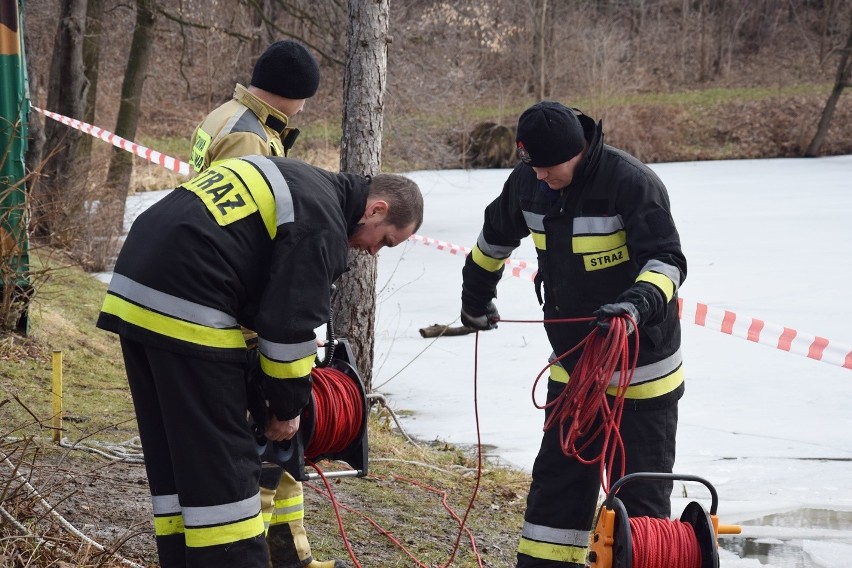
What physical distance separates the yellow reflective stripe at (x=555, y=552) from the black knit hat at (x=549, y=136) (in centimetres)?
143

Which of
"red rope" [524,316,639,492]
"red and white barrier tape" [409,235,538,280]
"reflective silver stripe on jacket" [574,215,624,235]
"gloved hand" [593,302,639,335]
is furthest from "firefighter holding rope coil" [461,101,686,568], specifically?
"red and white barrier tape" [409,235,538,280]

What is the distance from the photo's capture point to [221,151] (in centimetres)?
396

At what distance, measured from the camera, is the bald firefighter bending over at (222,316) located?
2805mm

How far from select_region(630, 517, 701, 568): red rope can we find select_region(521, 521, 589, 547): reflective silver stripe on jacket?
66 cm

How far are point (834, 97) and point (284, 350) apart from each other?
24689 mm

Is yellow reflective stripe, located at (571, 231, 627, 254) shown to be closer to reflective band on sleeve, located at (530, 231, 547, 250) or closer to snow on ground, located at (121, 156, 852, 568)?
reflective band on sleeve, located at (530, 231, 547, 250)

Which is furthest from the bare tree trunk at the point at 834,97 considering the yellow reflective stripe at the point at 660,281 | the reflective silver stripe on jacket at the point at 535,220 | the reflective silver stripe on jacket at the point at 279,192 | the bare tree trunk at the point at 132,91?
the reflective silver stripe on jacket at the point at 279,192

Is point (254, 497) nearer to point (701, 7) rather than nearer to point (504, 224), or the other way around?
point (504, 224)

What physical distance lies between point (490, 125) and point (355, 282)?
19931 millimetres

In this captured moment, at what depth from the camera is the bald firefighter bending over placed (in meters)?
2.80

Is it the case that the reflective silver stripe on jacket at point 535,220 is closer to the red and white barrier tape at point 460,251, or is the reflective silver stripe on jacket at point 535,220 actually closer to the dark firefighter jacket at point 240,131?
the dark firefighter jacket at point 240,131

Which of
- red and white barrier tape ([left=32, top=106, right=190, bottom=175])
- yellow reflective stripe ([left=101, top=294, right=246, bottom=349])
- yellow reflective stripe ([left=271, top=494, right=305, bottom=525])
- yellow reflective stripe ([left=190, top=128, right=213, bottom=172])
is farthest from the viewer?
red and white barrier tape ([left=32, top=106, right=190, bottom=175])

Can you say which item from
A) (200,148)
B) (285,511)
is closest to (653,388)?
(285,511)

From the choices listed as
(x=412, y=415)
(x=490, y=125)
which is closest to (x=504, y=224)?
(x=412, y=415)
